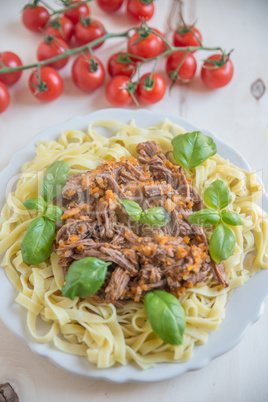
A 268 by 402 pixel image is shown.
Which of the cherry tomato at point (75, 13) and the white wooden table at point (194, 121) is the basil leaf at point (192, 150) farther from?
the cherry tomato at point (75, 13)

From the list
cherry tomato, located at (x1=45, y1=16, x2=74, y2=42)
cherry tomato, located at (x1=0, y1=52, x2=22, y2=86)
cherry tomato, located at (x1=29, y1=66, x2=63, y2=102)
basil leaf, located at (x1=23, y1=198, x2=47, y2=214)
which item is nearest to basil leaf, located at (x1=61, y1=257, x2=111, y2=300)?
basil leaf, located at (x1=23, y1=198, x2=47, y2=214)

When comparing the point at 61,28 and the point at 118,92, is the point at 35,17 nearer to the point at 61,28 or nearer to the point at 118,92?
the point at 61,28

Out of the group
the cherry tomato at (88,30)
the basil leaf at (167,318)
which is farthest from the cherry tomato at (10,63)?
the basil leaf at (167,318)

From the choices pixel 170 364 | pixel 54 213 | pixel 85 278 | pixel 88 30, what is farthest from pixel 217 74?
pixel 170 364

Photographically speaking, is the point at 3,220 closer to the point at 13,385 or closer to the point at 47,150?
the point at 47,150

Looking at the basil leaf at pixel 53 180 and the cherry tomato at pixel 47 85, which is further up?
the cherry tomato at pixel 47 85

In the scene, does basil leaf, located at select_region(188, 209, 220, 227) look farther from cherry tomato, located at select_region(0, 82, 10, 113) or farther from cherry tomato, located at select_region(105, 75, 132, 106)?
cherry tomato, located at select_region(0, 82, 10, 113)

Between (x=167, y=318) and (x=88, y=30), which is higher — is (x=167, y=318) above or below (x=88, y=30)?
below
